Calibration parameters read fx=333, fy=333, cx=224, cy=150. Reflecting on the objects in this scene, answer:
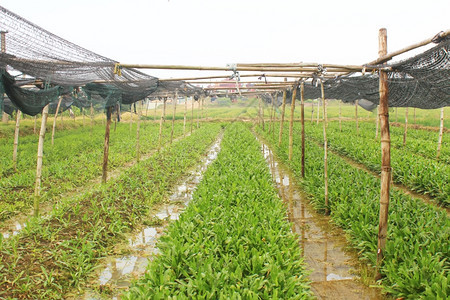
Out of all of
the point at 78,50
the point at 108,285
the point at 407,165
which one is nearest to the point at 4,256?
the point at 108,285

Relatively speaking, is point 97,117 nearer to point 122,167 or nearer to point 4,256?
point 122,167

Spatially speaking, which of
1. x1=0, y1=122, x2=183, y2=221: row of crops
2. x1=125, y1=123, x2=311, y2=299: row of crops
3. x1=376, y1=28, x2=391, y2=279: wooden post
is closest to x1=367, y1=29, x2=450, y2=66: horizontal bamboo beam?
x1=376, y1=28, x2=391, y2=279: wooden post

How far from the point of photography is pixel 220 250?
4.45 meters

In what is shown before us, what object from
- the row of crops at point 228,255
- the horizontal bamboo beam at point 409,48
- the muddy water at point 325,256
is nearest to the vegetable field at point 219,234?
the row of crops at point 228,255

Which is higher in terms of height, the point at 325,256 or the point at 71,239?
the point at 71,239

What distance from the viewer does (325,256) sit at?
5.31 m

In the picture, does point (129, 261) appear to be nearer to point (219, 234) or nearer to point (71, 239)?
point (71, 239)

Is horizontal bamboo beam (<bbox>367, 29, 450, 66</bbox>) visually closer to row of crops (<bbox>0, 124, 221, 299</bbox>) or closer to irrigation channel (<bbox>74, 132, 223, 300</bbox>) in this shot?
Answer: irrigation channel (<bbox>74, 132, 223, 300</bbox>)

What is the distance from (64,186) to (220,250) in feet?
19.2

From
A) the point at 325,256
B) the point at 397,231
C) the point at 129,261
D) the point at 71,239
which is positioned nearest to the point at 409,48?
the point at 397,231

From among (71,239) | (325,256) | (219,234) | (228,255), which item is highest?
(219,234)

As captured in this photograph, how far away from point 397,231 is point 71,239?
16.5 feet

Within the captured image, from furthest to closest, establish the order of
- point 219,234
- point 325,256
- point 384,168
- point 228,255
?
point 325,256
point 219,234
point 384,168
point 228,255

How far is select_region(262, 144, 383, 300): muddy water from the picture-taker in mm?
4312
